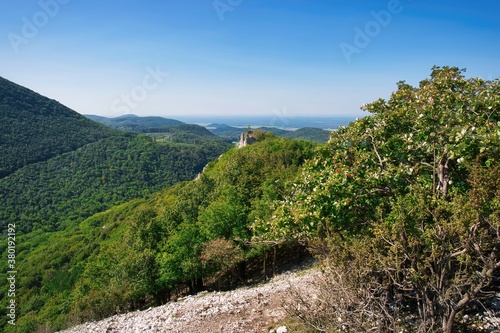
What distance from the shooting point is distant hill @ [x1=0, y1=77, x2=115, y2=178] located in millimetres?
149875

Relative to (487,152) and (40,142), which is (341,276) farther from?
(40,142)

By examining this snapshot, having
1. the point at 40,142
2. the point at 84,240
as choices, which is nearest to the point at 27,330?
the point at 84,240

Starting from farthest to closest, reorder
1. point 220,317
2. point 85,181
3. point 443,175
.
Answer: point 85,181 < point 220,317 < point 443,175

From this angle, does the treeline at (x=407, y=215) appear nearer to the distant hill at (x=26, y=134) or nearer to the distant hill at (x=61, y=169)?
the distant hill at (x=61, y=169)

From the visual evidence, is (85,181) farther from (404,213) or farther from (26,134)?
(404,213)

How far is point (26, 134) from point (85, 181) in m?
48.8

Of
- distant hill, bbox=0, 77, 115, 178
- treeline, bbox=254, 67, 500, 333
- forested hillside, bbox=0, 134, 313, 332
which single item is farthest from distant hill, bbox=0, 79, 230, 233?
treeline, bbox=254, 67, 500, 333

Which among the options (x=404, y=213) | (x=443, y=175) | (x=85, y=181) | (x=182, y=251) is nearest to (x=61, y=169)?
(x=85, y=181)

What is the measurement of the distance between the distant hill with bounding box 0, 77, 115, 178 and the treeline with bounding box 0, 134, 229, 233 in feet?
22.7

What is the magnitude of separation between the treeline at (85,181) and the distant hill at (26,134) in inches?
273

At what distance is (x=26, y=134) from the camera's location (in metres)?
167

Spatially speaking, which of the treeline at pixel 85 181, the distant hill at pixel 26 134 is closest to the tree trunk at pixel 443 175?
the treeline at pixel 85 181

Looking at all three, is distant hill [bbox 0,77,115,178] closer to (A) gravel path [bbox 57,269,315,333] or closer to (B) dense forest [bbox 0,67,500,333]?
(A) gravel path [bbox 57,269,315,333]

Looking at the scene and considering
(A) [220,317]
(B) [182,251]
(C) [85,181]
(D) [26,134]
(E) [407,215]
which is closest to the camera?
(E) [407,215]
